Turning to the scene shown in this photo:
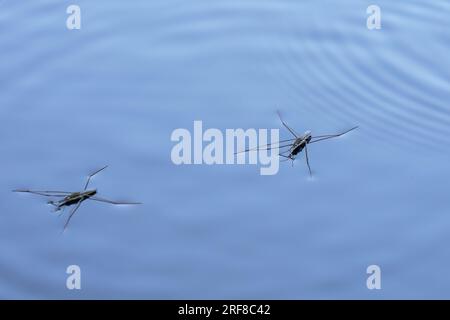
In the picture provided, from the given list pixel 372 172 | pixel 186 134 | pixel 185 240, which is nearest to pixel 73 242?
pixel 185 240

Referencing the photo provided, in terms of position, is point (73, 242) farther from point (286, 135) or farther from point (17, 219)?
point (286, 135)
